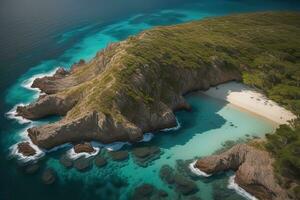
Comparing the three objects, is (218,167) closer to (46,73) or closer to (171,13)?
(46,73)

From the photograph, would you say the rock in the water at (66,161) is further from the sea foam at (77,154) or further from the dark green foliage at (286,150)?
the dark green foliage at (286,150)

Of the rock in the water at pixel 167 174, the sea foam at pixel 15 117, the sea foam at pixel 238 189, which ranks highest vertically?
the sea foam at pixel 15 117

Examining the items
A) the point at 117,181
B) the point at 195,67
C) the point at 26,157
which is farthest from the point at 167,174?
the point at 195,67

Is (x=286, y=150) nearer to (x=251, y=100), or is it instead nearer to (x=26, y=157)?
(x=251, y=100)

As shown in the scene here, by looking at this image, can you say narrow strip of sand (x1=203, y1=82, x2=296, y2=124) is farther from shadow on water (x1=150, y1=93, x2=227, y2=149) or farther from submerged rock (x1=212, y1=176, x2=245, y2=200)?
submerged rock (x1=212, y1=176, x2=245, y2=200)

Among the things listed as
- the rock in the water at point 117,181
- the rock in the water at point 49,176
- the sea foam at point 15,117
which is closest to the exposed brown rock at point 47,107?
the sea foam at point 15,117

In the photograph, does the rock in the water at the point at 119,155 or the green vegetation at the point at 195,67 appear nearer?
the rock in the water at the point at 119,155

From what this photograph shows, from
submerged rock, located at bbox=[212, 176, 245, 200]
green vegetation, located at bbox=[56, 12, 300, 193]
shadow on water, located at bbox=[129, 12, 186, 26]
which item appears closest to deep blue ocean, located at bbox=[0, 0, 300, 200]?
submerged rock, located at bbox=[212, 176, 245, 200]
